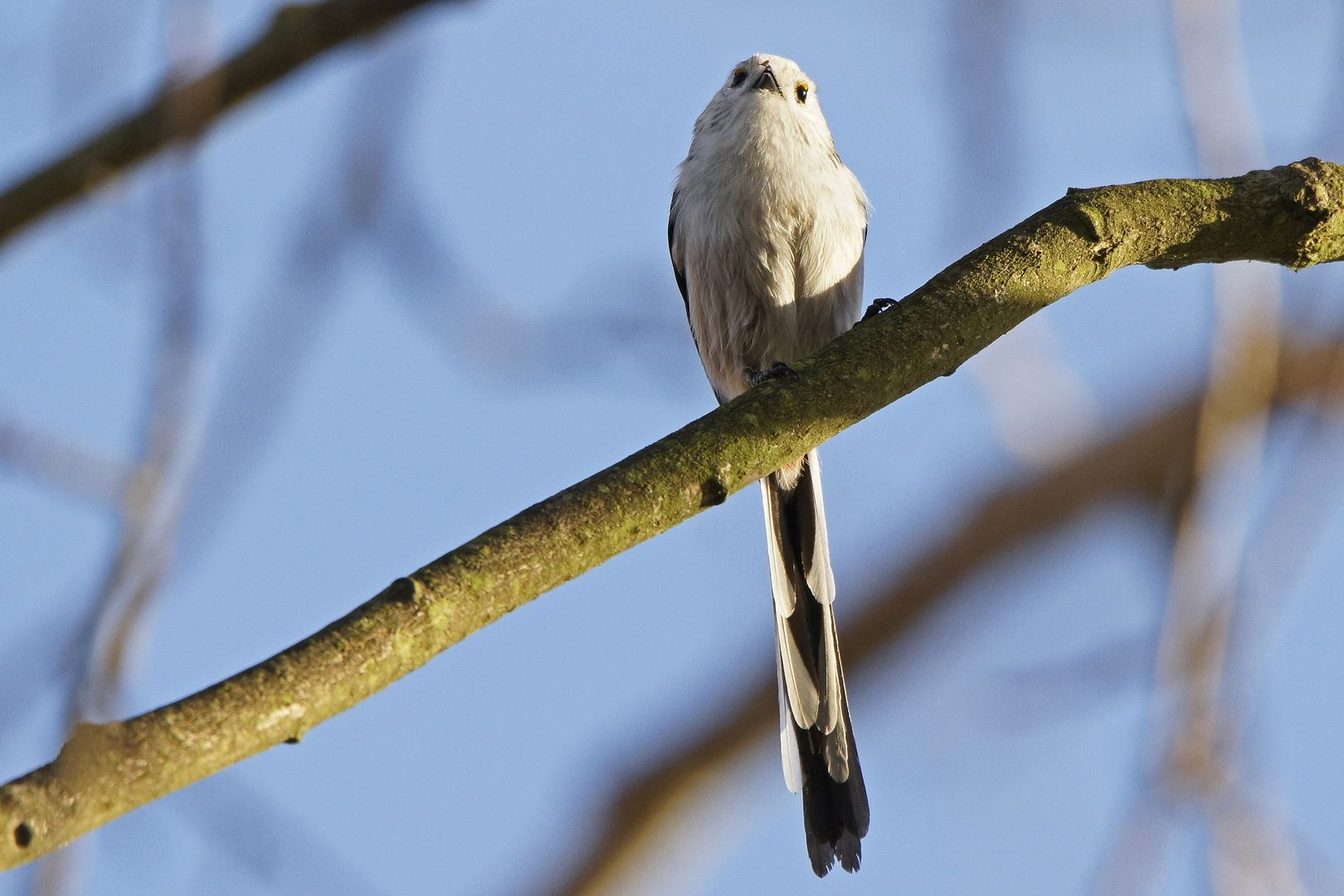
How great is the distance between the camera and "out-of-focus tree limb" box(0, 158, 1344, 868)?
138 centimetres

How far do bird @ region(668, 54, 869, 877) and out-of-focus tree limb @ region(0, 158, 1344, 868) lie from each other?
105 centimetres

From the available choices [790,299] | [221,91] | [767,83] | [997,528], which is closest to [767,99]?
[767,83]

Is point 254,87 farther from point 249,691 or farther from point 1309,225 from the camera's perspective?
point 1309,225

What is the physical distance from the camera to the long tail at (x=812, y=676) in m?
3.10

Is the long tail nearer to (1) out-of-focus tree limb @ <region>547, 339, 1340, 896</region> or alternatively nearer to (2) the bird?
(2) the bird

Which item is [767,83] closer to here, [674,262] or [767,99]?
[767,99]

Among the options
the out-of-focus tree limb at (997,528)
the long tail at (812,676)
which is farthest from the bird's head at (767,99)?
the out-of-focus tree limb at (997,528)

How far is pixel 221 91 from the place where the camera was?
2.81 metres

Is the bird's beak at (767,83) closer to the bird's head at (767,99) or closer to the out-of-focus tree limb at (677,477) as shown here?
the bird's head at (767,99)

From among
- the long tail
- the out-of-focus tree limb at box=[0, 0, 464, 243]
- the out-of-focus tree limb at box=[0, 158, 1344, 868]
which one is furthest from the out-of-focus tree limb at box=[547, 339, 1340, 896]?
the out-of-focus tree limb at box=[0, 0, 464, 243]

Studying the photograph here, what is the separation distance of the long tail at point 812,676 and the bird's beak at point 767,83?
122cm

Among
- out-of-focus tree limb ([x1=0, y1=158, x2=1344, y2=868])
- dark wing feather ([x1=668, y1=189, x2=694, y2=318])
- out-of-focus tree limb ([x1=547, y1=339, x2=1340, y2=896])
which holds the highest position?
dark wing feather ([x1=668, y1=189, x2=694, y2=318])

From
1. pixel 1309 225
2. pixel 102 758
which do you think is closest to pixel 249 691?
pixel 102 758

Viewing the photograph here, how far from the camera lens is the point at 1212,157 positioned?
103 inches
